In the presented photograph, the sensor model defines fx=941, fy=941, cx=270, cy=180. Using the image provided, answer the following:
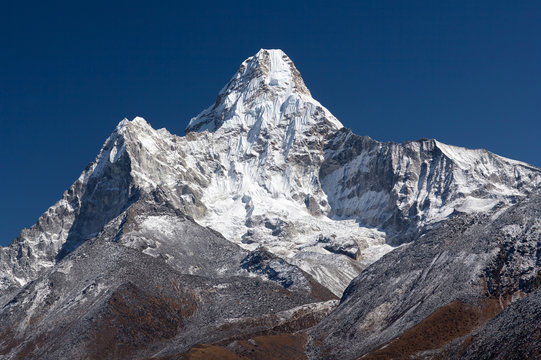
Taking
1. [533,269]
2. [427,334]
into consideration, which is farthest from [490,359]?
[533,269]

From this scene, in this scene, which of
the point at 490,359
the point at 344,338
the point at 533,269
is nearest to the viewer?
the point at 490,359

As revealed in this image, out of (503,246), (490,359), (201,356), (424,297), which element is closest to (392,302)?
(424,297)

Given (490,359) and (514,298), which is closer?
(490,359)

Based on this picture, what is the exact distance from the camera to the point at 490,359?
141 meters

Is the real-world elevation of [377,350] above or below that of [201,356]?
below

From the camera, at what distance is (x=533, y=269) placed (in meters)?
181

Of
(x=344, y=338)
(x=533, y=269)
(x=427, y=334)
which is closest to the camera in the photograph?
(x=427, y=334)

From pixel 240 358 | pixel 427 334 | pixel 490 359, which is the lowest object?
pixel 490 359

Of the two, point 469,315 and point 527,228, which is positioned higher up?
point 527,228

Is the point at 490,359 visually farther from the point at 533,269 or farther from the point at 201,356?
the point at 201,356

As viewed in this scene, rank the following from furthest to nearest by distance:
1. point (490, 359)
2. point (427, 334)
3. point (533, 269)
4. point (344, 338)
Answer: point (344, 338), point (533, 269), point (427, 334), point (490, 359)

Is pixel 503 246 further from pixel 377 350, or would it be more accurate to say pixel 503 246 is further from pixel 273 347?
pixel 273 347

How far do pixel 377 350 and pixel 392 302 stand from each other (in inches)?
1214

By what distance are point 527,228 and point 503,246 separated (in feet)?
21.4
